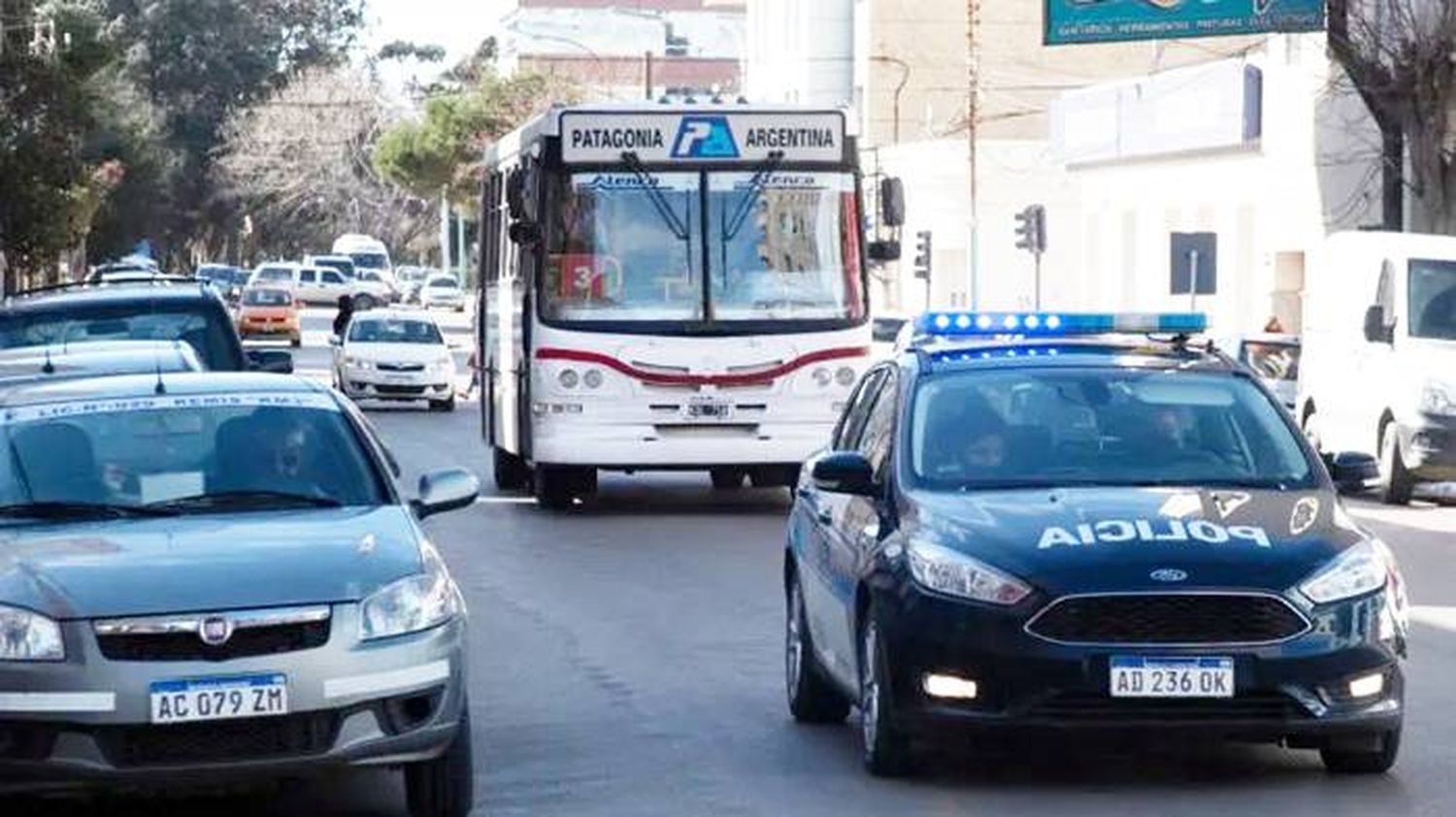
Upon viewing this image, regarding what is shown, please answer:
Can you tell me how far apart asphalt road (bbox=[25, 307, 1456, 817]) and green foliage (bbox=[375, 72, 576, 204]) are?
73807 millimetres

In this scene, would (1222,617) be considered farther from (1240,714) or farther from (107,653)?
(107,653)

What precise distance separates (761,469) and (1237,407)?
14386 millimetres

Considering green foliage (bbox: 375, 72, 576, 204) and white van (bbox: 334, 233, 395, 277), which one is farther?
white van (bbox: 334, 233, 395, 277)

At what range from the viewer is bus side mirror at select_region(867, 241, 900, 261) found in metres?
25.9

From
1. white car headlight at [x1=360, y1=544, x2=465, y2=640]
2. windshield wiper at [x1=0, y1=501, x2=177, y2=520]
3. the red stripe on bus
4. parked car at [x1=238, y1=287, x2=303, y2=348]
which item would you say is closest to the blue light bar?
white car headlight at [x1=360, y1=544, x2=465, y2=640]

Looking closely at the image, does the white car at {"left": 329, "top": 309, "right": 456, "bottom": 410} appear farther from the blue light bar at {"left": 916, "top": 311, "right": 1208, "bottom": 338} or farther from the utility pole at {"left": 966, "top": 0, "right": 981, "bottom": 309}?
the blue light bar at {"left": 916, "top": 311, "right": 1208, "bottom": 338}

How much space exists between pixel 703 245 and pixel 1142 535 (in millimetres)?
14660

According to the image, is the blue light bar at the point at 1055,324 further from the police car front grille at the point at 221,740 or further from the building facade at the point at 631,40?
the building facade at the point at 631,40

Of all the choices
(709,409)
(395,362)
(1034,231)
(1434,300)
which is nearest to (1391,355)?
(1434,300)

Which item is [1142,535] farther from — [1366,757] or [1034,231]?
[1034,231]

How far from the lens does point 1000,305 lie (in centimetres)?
7175

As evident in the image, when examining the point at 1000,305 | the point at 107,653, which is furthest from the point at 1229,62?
the point at 107,653

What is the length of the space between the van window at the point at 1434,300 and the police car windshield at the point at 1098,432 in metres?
16.6

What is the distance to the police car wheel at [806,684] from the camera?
41.5 feet
